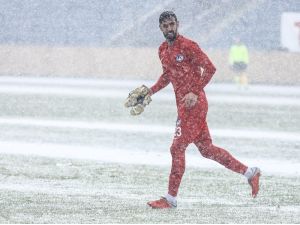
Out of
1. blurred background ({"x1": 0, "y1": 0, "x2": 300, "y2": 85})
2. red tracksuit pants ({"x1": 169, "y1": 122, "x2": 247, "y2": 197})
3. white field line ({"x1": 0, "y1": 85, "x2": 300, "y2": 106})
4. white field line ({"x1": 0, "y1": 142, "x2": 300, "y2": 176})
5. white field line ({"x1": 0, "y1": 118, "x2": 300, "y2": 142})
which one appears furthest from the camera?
blurred background ({"x1": 0, "y1": 0, "x2": 300, "y2": 85})

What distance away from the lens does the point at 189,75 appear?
8273 millimetres

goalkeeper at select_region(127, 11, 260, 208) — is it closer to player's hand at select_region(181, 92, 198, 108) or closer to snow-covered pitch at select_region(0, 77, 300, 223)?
player's hand at select_region(181, 92, 198, 108)

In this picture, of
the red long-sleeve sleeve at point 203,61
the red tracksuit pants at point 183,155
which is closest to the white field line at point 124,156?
the red tracksuit pants at point 183,155

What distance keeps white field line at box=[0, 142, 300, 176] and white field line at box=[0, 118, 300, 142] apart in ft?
8.75

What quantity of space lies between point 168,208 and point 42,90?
69.5 ft

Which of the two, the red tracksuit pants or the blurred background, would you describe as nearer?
the red tracksuit pants

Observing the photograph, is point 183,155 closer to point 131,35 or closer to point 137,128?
point 137,128

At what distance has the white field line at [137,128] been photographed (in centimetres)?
1574

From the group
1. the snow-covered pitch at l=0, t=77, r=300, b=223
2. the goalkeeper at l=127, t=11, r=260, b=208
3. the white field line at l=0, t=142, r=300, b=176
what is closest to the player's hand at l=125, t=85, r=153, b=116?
the goalkeeper at l=127, t=11, r=260, b=208

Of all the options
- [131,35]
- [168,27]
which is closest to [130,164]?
[168,27]

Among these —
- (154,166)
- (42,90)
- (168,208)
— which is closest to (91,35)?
(42,90)

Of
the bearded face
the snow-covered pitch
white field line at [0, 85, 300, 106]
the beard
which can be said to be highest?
white field line at [0, 85, 300, 106]

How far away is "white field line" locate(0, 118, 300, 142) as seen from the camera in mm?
15738

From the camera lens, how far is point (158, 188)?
9672mm
